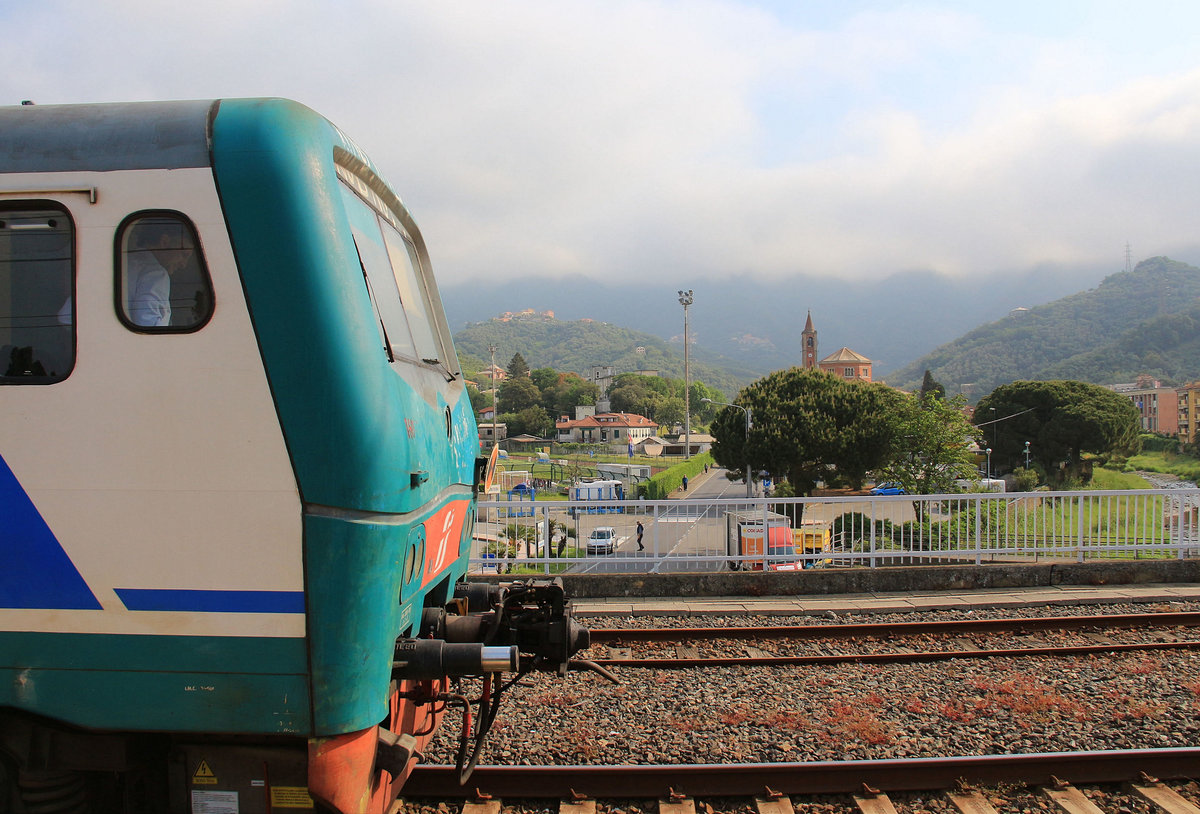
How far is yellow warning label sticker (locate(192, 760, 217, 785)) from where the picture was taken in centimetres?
306

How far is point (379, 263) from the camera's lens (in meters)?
3.49

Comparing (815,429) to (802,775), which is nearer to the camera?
(802,775)

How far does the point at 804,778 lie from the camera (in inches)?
177

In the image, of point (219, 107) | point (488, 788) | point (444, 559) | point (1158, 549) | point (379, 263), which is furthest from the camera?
point (1158, 549)

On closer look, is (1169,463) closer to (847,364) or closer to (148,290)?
(847,364)

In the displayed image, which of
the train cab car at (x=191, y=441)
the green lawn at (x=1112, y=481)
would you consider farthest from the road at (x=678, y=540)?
the green lawn at (x=1112, y=481)

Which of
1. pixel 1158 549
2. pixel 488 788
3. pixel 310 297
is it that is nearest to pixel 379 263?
pixel 310 297

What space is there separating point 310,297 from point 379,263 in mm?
792

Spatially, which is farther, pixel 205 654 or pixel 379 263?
pixel 379 263

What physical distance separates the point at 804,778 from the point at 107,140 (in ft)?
16.2

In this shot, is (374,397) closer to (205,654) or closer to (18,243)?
(205,654)

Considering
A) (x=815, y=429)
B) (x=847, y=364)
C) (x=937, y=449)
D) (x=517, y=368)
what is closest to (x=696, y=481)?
(x=815, y=429)

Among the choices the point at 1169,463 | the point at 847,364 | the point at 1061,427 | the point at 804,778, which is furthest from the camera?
the point at 847,364

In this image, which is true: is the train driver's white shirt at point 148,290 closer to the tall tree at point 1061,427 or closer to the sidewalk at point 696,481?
the sidewalk at point 696,481
